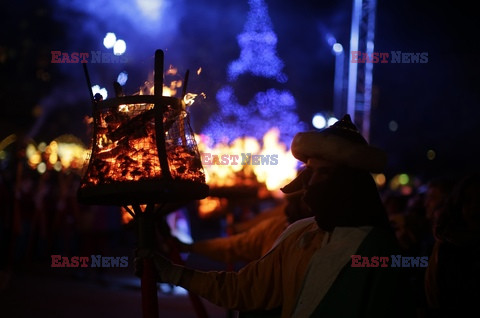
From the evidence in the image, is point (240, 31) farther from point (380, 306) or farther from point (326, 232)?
point (380, 306)

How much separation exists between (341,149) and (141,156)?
1.05 meters

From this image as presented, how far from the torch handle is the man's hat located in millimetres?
960

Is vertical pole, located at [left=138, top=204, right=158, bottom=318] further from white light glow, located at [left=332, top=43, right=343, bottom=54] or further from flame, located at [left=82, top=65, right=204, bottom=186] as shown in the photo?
white light glow, located at [left=332, top=43, right=343, bottom=54]

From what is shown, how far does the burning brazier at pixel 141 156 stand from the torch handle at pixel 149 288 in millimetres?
340

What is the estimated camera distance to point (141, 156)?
3.41 m

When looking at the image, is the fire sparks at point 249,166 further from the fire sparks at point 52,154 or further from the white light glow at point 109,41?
the fire sparks at point 52,154

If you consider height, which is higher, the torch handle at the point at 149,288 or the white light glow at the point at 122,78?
the white light glow at the point at 122,78

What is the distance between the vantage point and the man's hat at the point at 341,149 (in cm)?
338

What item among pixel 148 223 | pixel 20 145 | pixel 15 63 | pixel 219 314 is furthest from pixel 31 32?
pixel 148 223

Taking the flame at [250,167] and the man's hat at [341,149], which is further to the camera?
the flame at [250,167]

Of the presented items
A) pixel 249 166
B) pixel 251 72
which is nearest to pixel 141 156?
pixel 251 72

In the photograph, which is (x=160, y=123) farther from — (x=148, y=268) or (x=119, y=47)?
(x=119, y=47)

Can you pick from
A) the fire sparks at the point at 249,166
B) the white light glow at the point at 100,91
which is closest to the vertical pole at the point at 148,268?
the white light glow at the point at 100,91

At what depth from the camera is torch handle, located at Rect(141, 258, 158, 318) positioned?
3316mm
